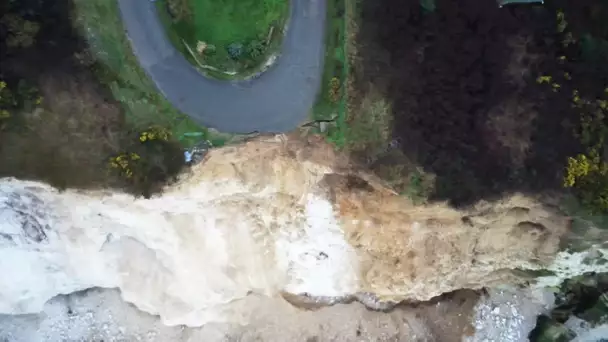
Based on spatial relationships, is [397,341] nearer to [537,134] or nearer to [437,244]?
[437,244]

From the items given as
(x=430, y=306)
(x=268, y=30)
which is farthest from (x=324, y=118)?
(x=430, y=306)

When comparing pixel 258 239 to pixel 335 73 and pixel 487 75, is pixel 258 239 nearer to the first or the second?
pixel 335 73

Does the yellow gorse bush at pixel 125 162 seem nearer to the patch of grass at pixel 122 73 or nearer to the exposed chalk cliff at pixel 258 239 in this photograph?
the patch of grass at pixel 122 73

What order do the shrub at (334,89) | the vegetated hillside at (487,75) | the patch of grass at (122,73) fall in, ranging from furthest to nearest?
the shrub at (334,89), the patch of grass at (122,73), the vegetated hillside at (487,75)

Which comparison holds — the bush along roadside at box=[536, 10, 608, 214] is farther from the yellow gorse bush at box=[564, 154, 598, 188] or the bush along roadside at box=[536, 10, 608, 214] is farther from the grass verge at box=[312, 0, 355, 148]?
the grass verge at box=[312, 0, 355, 148]

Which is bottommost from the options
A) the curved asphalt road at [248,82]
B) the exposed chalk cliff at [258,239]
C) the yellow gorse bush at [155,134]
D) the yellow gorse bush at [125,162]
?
the exposed chalk cliff at [258,239]

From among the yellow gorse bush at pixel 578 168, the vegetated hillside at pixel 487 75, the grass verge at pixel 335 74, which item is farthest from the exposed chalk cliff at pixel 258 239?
the vegetated hillside at pixel 487 75

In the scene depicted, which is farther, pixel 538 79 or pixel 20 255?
pixel 20 255
